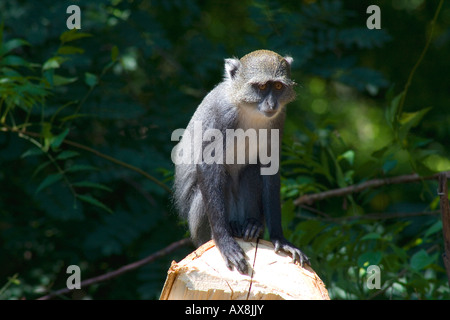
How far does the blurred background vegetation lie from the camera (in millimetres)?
7555

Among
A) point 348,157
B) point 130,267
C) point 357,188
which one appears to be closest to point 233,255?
point 130,267

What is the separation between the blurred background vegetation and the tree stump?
8.15 ft

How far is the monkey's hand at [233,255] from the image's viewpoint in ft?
15.6

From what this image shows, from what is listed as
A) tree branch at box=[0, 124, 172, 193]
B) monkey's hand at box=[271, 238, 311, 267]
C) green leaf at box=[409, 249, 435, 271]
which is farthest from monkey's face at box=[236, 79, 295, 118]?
green leaf at box=[409, 249, 435, 271]

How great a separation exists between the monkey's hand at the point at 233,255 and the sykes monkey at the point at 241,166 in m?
0.43

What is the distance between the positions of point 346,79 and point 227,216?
3.55m

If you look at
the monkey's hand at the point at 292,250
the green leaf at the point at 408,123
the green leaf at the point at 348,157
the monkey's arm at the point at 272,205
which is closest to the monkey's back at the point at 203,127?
the monkey's arm at the point at 272,205

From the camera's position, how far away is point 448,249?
17.9ft

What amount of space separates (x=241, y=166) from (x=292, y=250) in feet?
4.88

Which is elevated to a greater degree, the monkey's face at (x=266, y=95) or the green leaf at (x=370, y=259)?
the monkey's face at (x=266, y=95)

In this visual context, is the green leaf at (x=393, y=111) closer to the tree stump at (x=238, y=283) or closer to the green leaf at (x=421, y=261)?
the green leaf at (x=421, y=261)

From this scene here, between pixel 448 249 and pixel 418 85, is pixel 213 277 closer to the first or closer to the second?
pixel 448 249

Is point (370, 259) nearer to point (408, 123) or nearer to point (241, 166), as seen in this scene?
point (241, 166)

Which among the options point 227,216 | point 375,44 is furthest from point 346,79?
point 227,216
